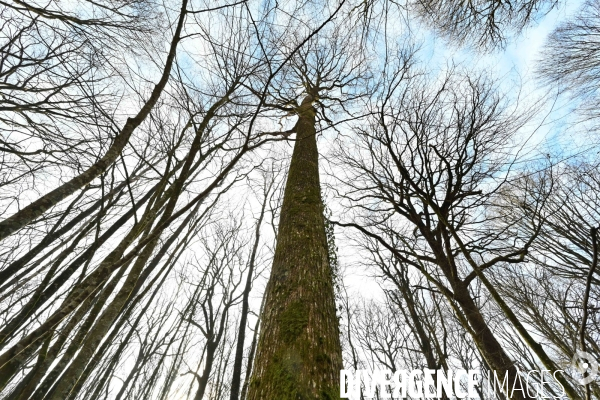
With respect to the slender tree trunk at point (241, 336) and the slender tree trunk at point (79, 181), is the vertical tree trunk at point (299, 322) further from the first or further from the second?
the slender tree trunk at point (241, 336)

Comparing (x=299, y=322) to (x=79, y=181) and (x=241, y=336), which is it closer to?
(x=79, y=181)

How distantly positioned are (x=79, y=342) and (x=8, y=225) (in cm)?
131

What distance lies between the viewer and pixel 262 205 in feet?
30.6

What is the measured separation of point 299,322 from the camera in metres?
1.34

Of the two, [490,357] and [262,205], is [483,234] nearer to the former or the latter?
[490,357]

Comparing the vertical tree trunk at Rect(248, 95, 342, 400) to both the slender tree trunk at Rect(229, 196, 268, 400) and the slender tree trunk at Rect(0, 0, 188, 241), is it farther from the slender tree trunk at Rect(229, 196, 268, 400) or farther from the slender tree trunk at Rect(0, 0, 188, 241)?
the slender tree trunk at Rect(229, 196, 268, 400)

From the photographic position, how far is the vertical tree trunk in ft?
3.51

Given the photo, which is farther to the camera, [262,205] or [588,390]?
[262,205]

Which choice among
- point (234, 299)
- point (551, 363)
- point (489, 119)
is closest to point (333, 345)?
point (551, 363)

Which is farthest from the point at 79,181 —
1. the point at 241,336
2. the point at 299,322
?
the point at 241,336

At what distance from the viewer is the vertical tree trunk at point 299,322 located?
3.51ft

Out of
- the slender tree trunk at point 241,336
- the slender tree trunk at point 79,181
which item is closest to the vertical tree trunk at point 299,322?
the slender tree trunk at point 79,181

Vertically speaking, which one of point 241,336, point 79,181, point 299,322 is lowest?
point 299,322

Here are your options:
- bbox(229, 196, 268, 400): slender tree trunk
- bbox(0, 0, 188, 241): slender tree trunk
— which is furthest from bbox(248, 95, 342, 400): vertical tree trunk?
bbox(229, 196, 268, 400): slender tree trunk
